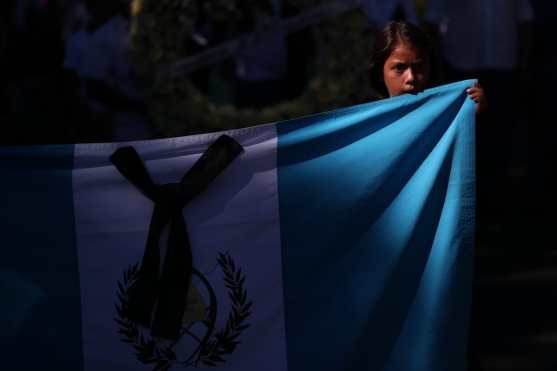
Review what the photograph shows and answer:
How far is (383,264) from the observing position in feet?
15.0

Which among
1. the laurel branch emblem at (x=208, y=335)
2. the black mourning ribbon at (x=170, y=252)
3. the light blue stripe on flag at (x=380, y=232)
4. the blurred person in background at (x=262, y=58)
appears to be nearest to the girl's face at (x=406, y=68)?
the light blue stripe on flag at (x=380, y=232)

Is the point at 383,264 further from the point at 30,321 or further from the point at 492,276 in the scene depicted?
the point at 492,276

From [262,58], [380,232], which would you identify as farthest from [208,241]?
[262,58]

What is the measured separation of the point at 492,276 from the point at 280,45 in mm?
2618

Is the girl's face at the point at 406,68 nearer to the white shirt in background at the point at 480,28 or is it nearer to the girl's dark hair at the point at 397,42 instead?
the girl's dark hair at the point at 397,42

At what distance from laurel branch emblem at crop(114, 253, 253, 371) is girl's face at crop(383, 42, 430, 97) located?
34.6 inches

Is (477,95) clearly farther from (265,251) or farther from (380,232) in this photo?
(265,251)

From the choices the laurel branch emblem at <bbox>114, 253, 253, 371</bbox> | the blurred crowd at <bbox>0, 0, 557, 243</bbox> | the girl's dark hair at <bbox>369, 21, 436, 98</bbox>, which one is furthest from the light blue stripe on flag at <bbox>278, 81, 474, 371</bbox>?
the blurred crowd at <bbox>0, 0, 557, 243</bbox>

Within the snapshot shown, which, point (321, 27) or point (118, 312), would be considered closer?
point (118, 312)

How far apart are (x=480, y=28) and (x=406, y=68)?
169 inches

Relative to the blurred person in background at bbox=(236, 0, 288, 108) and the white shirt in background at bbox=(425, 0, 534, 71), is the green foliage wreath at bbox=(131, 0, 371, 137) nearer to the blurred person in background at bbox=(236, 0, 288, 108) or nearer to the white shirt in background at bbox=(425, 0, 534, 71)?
the blurred person in background at bbox=(236, 0, 288, 108)

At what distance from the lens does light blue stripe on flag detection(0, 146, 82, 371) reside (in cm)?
475

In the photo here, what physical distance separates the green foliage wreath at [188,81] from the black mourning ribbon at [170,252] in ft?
14.4

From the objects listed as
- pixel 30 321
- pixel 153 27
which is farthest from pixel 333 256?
pixel 153 27
